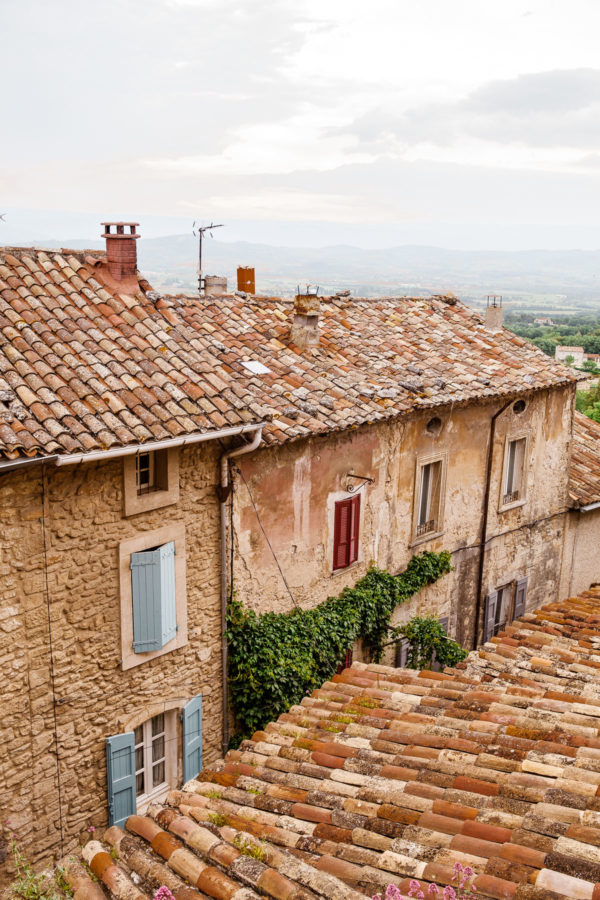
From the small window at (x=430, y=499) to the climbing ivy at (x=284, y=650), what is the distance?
2349mm

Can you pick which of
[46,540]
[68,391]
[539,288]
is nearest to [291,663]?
[46,540]

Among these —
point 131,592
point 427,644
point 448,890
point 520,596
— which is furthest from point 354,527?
point 448,890

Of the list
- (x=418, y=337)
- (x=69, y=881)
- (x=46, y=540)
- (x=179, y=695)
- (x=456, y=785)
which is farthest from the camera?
(x=418, y=337)

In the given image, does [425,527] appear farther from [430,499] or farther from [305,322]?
[305,322]

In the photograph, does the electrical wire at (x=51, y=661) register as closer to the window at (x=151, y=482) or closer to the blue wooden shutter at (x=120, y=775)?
the blue wooden shutter at (x=120, y=775)

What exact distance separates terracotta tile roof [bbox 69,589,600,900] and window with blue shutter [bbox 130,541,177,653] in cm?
249

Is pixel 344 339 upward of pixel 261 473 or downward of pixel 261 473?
upward

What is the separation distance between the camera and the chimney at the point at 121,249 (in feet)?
35.8

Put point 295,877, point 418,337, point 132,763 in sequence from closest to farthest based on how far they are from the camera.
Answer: point 295,877 < point 132,763 < point 418,337

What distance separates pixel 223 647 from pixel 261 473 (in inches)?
97.6

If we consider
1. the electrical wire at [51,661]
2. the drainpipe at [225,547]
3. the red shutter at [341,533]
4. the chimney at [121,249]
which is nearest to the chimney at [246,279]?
the chimney at [121,249]

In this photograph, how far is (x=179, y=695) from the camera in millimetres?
10312

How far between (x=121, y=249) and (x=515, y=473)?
974 cm

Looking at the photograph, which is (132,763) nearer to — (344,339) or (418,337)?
(344,339)
